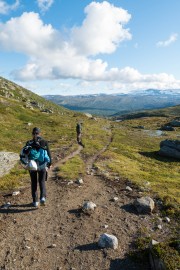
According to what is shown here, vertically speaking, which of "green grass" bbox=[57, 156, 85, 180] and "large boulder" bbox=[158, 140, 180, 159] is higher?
"green grass" bbox=[57, 156, 85, 180]

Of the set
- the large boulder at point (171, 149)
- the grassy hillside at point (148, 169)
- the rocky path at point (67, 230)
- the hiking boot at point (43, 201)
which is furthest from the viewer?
the large boulder at point (171, 149)

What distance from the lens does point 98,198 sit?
17.9 m

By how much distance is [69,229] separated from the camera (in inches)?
542

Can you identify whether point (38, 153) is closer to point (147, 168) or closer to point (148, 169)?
point (148, 169)

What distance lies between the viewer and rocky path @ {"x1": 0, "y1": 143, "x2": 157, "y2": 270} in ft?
36.7

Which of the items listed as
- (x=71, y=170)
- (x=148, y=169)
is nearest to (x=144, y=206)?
(x=71, y=170)

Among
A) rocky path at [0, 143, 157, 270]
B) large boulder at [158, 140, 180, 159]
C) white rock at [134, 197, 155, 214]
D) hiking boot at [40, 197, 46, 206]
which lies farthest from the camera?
large boulder at [158, 140, 180, 159]

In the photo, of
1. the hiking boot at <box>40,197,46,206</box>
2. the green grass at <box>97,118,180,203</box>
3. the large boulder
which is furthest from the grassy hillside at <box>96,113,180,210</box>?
the hiking boot at <box>40,197,46,206</box>

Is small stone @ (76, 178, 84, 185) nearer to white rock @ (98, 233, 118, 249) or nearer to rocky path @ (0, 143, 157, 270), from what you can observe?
rocky path @ (0, 143, 157, 270)

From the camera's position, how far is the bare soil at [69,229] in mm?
11180

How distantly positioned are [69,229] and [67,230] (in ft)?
0.43

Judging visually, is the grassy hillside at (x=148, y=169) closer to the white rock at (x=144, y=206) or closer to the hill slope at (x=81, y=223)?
the hill slope at (x=81, y=223)

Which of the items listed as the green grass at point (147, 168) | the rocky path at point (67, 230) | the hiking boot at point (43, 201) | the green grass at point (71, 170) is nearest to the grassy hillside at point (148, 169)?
the green grass at point (147, 168)

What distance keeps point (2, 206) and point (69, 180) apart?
635 centimetres
